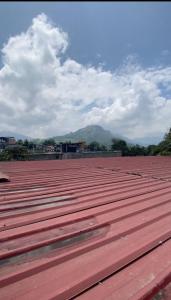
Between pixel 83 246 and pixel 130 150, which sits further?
pixel 130 150

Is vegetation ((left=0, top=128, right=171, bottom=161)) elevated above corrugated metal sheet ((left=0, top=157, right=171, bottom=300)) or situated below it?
above

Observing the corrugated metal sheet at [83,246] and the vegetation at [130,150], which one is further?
the vegetation at [130,150]

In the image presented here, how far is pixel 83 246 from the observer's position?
2.16 meters

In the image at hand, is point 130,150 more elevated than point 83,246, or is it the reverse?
point 130,150

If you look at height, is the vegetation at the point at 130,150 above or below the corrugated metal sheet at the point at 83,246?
above

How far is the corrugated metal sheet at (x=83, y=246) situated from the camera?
5.39ft

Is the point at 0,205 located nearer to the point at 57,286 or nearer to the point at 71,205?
the point at 71,205

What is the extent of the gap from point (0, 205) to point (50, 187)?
4.45 ft

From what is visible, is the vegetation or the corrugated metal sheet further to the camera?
the vegetation

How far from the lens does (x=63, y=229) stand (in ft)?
8.31

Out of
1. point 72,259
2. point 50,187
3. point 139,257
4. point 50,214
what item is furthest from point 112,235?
point 50,187

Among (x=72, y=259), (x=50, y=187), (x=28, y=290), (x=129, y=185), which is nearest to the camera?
(x=28, y=290)

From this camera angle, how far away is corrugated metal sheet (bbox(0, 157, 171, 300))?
1.64m

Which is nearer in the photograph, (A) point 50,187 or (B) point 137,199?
(B) point 137,199
